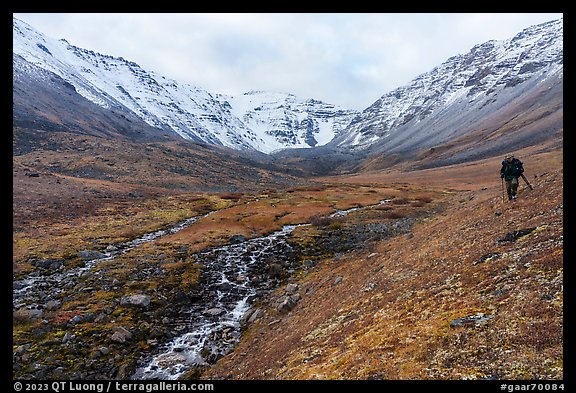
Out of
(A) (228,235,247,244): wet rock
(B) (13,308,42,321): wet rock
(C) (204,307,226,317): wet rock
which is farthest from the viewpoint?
(A) (228,235,247,244): wet rock

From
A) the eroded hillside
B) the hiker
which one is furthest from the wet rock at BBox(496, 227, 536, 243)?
the hiker

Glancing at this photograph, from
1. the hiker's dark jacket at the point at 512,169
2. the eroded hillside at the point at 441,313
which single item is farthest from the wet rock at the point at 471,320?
the hiker's dark jacket at the point at 512,169

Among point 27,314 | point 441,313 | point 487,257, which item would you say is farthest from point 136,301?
point 487,257

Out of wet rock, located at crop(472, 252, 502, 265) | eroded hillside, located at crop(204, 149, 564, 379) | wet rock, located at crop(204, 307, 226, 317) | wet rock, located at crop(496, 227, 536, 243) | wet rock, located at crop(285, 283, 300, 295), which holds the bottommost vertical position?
wet rock, located at crop(204, 307, 226, 317)

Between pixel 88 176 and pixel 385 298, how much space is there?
369ft

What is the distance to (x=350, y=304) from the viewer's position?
21.2 metres

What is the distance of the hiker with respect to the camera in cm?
2677

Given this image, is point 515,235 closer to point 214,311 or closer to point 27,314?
point 214,311

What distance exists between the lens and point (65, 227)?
2042 inches

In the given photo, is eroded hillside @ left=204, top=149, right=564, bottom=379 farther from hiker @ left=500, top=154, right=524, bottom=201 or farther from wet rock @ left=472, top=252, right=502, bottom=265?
hiker @ left=500, top=154, right=524, bottom=201

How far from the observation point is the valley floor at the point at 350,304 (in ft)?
39.1

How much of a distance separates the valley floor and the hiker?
4.13ft

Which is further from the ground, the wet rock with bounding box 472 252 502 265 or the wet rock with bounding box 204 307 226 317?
the wet rock with bounding box 472 252 502 265
